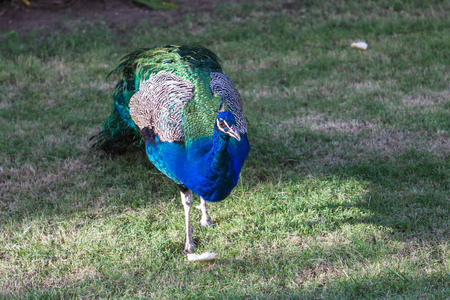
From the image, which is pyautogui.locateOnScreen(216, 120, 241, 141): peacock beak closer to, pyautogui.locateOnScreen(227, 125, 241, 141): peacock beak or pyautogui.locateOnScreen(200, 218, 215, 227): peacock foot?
pyautogui.locateOnScreen(227, 125, 241, 141): peacock beak

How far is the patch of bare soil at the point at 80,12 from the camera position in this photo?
26.6 ft

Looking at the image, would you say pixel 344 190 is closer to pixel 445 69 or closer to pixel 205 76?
pixel 205 76

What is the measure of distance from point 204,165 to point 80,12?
21.2 feet

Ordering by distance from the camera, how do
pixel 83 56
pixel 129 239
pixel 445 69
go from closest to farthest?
pixel 129 239
pixel 445 69
pixel 83 56

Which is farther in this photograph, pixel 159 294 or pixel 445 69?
pixel 445 69

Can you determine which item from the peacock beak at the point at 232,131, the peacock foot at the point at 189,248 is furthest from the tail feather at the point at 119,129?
the peacock beak at the point at 232,131

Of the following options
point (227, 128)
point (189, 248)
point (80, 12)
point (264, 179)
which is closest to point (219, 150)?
point (227, 128)

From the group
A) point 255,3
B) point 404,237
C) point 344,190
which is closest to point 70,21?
point 255,3

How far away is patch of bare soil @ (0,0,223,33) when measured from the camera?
26.6 feet

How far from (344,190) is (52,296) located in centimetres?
258

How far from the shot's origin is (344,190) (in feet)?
14.1

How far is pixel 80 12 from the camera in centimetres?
855

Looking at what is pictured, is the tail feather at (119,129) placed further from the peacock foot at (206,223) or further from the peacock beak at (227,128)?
the peacock beak at (227,128)

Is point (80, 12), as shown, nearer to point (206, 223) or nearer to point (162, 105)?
point (162, 105)
